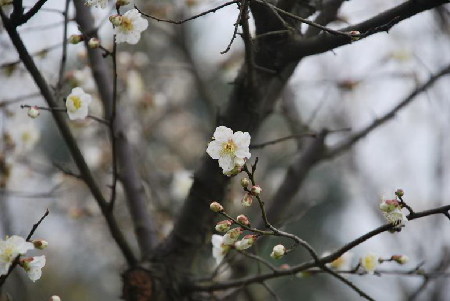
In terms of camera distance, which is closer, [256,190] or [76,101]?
[256,190]

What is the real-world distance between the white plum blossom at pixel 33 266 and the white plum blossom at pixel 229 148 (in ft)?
1.84

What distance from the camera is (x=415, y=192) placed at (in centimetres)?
504

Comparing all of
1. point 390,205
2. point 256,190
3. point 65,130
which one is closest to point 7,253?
point 65,130

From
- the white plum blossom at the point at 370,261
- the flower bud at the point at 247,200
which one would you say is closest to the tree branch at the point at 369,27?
the flower bud at the point at 247,200

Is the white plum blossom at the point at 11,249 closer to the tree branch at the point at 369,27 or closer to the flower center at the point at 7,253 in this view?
the flower center at the point at 7,253

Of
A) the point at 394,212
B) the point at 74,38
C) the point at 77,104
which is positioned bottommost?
the point at 394,212

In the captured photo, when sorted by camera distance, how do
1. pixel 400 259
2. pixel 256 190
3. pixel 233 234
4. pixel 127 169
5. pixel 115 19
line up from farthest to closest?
pixel 127 169 < pixel 400 259 < pixel 115 19 < pixel 233 234 < pixel 256 190

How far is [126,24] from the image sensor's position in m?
1.63

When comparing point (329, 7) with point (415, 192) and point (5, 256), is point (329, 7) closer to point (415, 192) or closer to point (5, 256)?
point (5, 256)

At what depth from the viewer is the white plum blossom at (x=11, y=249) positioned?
142 cm

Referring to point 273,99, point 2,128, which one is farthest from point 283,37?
point 2,128

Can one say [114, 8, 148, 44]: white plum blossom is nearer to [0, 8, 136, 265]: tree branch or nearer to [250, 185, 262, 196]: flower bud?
[0, 8, 136, 265]: tree branch

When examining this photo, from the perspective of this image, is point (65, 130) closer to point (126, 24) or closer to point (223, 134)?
point (126, 24)

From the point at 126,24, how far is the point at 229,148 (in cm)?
55
